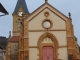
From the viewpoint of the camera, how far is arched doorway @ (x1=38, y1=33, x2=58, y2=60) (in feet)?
93.9

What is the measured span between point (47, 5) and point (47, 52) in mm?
6443

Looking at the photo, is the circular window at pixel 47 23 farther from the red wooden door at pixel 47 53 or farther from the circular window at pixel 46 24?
the red wooden door at pixel 47 53

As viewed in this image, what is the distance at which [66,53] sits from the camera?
2844cm

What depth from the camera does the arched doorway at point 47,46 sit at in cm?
2861

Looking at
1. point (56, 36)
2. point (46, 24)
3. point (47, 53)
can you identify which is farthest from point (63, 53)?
point (46, 24)

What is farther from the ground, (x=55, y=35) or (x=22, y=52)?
(x=55, y=35)

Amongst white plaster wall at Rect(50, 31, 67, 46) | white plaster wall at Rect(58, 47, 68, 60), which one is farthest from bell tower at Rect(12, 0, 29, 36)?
white plaster wall at Rect(58, 47, 68, 60)

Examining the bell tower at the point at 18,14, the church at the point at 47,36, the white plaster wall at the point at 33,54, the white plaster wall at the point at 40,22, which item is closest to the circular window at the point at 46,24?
the church at the point at 47,36

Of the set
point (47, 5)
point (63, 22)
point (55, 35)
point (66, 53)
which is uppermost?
point (47, 5)

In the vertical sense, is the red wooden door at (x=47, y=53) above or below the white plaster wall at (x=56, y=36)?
below

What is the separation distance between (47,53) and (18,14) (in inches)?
845

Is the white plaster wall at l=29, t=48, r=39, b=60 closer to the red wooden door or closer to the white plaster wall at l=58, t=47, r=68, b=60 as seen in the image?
the red wooden door

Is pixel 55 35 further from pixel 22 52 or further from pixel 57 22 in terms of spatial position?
pixel 22 52

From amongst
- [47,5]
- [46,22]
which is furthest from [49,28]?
[47,5]
